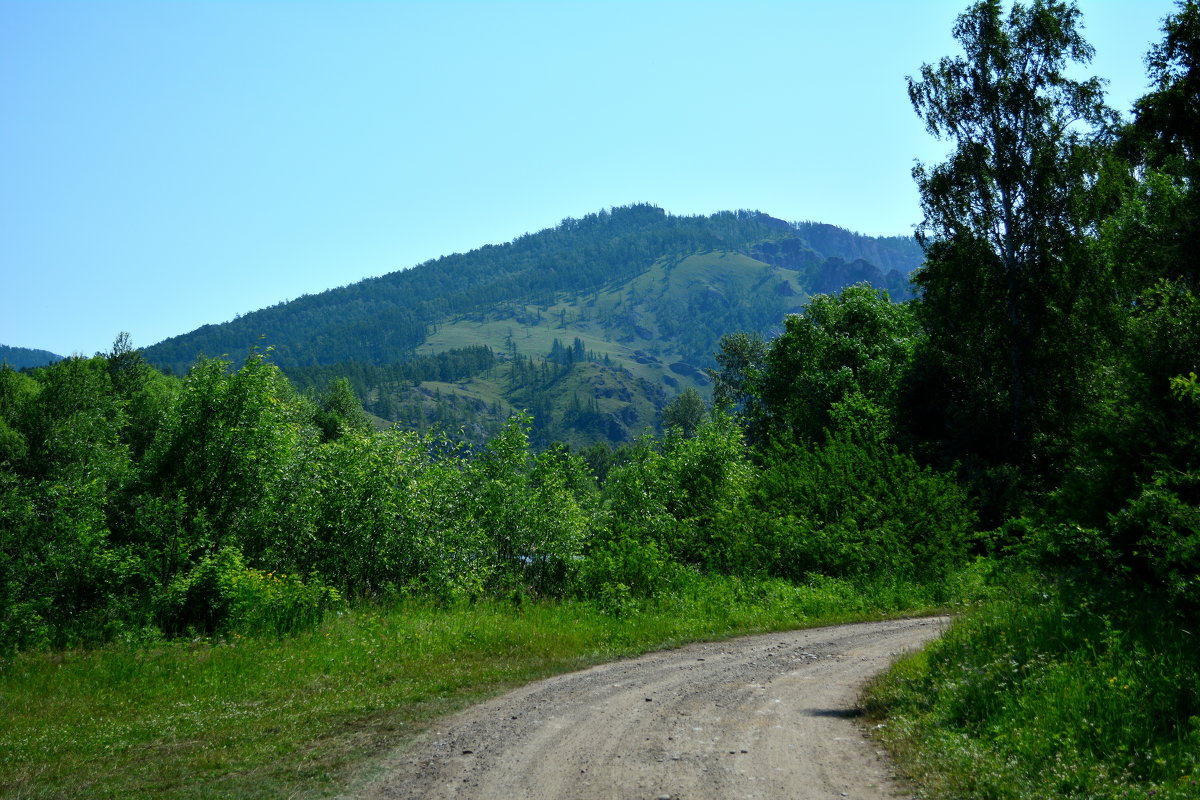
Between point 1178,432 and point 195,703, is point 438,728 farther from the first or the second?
point 1178,432

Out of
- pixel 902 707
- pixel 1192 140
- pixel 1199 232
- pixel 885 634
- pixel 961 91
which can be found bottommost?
pixel 885 634

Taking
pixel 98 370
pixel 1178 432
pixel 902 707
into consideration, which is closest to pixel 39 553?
pixel 902 707

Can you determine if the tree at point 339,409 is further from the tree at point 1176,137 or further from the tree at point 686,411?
the tree at point 1176,137

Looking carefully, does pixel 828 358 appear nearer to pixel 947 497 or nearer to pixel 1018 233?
pixel 1018 233

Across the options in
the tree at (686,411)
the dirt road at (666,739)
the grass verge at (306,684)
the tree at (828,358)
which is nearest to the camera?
the dirt road at (666,739)

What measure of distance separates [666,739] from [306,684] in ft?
21.9

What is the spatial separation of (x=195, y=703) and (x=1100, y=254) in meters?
30.6

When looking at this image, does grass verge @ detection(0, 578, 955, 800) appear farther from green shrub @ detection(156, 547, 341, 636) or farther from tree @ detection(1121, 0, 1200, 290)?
tree @ detection(1121, 0, 1200, 290)

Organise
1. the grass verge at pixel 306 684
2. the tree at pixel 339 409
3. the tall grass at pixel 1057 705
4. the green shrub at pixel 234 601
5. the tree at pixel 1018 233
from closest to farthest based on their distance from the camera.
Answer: the tall grass at pixel 1057 705, the grass verge at pixel 306 684, the green shrub at pixel 234 601, the tree at pixel 1018 233, the tree at pixel 339 409

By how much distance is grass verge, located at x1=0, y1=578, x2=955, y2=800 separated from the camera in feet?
28.9

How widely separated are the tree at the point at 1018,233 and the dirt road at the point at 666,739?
1925cm

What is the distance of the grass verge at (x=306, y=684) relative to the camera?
881 centimetres

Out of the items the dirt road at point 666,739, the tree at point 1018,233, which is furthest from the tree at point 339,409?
the dirt road at point 666,739

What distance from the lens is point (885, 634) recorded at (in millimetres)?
16469
